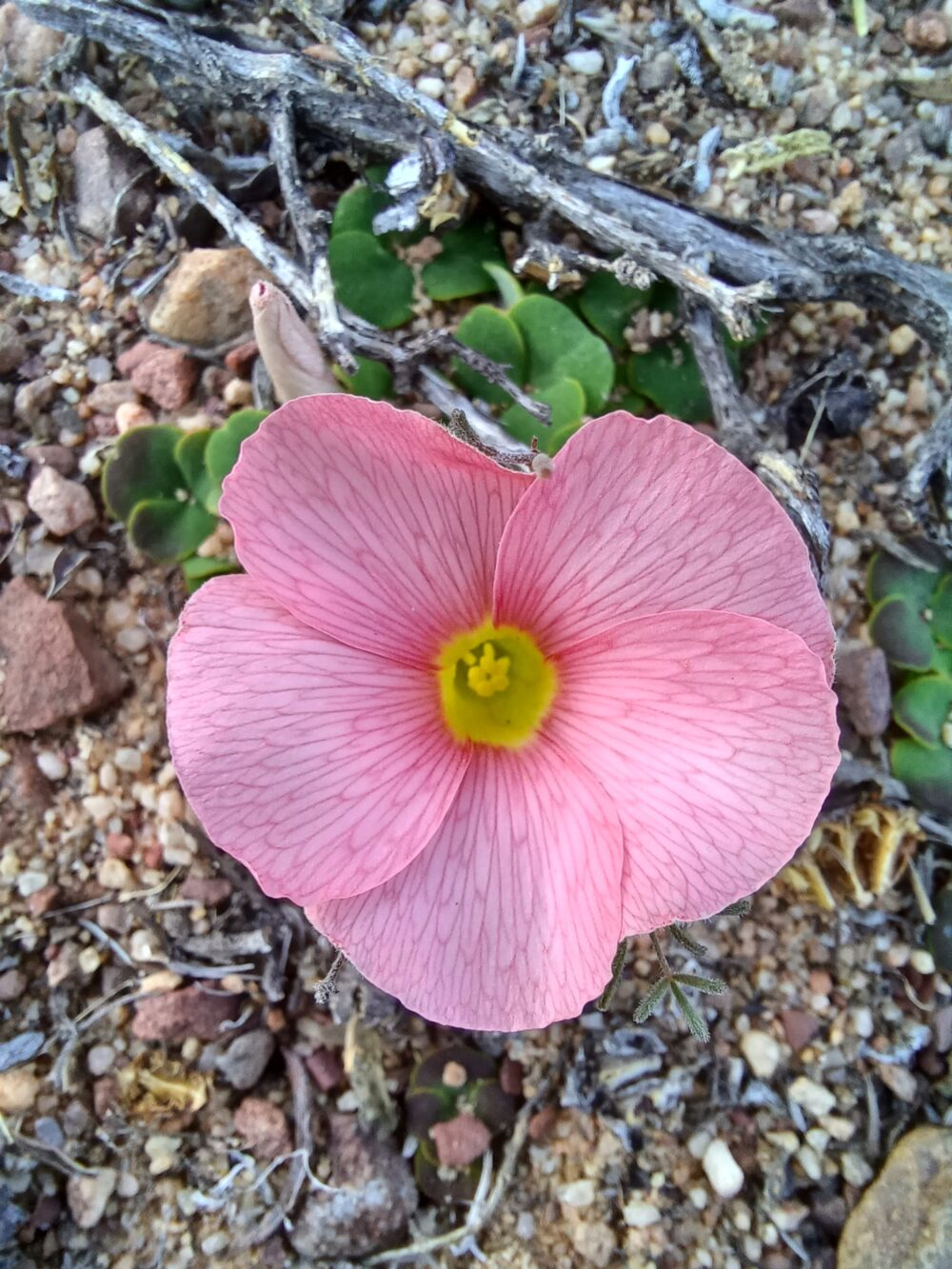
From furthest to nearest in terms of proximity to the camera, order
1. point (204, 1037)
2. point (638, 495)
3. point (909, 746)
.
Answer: point (909, 746) < point (204, 1037) < point (638, 495)

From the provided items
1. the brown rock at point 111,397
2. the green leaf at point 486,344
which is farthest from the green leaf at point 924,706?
the brown rock at point 111,397

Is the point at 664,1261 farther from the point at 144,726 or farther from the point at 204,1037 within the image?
the point at 144,726

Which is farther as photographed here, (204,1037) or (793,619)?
(204,1037)

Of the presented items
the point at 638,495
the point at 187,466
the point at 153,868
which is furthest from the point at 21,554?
the point at 638,495

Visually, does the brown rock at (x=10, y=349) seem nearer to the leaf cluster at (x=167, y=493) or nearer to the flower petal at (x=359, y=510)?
the leaf cluster at (x=167, y=493)

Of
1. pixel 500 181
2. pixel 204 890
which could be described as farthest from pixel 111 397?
pixel 204 890
